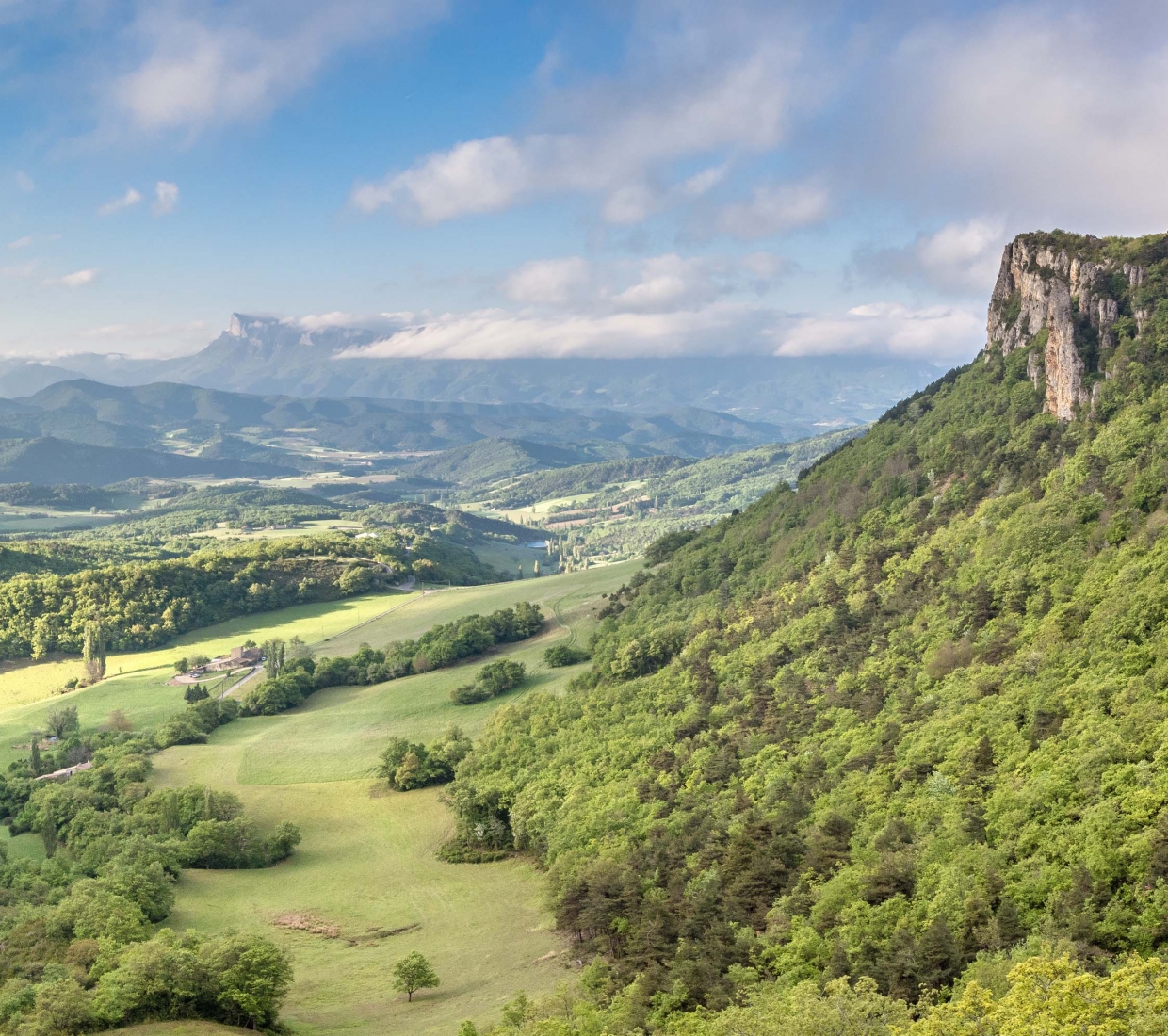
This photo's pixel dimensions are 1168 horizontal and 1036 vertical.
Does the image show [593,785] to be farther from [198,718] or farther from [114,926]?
[198,718]

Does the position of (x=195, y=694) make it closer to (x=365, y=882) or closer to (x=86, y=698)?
(x=86, y=698)

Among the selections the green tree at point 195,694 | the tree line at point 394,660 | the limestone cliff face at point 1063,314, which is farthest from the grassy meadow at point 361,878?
the limestone cliff face at point 1063,314

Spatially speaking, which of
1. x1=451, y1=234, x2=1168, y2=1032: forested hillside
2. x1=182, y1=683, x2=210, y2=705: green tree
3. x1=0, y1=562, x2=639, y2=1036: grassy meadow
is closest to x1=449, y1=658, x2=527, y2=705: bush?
x1=0, y1=562, x2=639, y2=1036: grassy meadow

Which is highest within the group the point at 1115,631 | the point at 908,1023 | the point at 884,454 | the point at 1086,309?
the point at 1086,309

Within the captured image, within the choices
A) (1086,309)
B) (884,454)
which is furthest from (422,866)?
(1086,309)

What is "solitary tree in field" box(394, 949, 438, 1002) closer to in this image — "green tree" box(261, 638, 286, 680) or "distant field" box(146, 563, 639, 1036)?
"distant field" box(146, 563, 639, 1036)

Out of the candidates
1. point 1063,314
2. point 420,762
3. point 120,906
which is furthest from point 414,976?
point 1063,314
